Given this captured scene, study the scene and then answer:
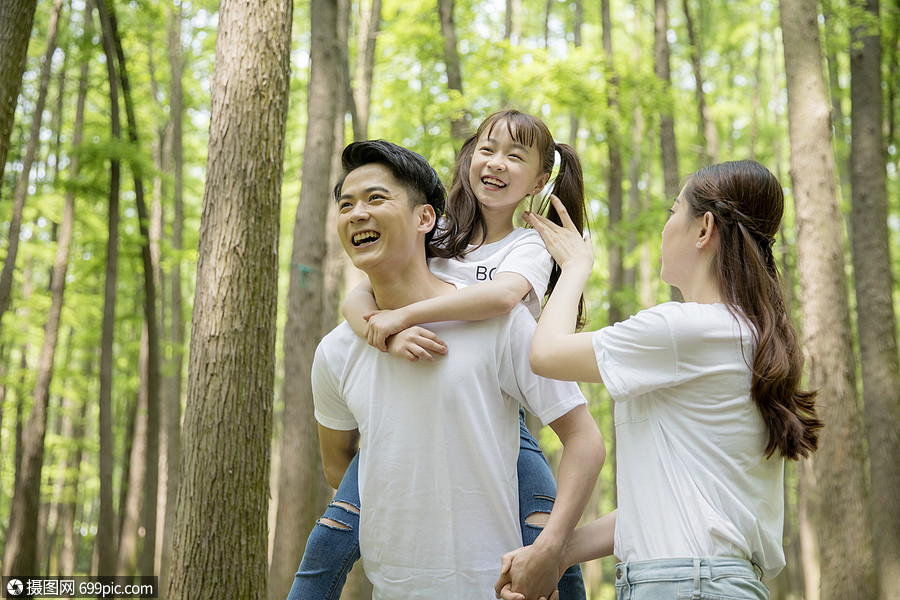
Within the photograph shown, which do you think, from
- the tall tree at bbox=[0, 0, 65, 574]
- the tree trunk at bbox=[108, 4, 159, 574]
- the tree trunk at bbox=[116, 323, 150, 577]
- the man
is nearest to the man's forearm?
the man

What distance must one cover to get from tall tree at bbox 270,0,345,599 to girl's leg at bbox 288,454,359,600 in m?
5.18

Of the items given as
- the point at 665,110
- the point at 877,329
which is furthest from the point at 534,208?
the point at 665,110

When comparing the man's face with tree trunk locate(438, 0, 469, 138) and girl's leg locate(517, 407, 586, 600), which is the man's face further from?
A: tree trunk locate(438, 0, 469, 138)

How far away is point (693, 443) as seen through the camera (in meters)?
1.91

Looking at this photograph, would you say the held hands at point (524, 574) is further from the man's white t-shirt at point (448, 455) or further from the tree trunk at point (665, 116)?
the tree trunk at point (665, 116)

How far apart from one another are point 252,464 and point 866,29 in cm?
876

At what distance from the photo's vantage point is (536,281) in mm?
2605

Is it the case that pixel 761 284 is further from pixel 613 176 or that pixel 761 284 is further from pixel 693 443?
pixel 613 176

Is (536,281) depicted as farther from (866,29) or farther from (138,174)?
(138,174)

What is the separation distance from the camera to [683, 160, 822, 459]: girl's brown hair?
1.91 m

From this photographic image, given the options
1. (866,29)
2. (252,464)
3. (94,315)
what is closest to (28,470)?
(94,315)

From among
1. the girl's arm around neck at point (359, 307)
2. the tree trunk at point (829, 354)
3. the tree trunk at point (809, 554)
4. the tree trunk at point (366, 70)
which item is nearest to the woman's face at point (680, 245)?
the girl's arm around neck at point (359, 307)

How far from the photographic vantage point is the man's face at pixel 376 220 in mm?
2365

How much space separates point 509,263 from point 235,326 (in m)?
2.00
